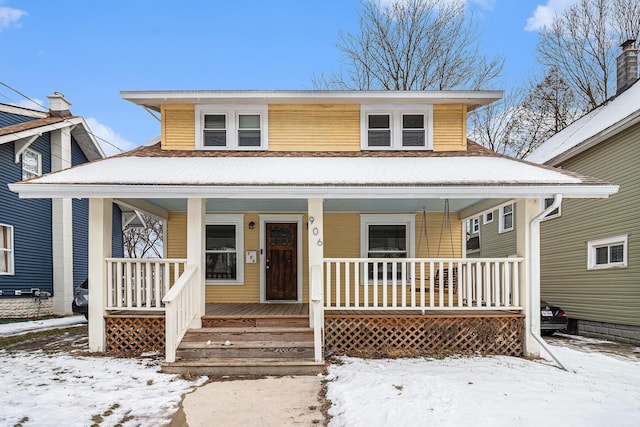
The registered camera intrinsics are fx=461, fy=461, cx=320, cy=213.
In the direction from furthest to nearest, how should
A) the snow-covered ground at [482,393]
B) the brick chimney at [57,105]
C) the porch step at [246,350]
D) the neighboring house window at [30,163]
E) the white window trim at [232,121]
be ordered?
the brick chimney at [57,105], the neighboring house window at [30,163], the white window trim at [232,121], the porch step at [246,350], the snow-covered ground at [482,393]

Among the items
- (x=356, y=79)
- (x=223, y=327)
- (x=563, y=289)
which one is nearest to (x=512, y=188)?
(x=223, y=327)

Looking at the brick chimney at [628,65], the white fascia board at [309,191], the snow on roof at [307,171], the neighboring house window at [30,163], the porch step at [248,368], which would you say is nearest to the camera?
the porch step at [248,368]

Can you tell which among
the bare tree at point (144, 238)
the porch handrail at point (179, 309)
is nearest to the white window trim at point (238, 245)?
the porch handrail at point (179, 309)

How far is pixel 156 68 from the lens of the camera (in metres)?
26.9

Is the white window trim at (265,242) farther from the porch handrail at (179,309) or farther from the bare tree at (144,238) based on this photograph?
the bare tree at (144,238)

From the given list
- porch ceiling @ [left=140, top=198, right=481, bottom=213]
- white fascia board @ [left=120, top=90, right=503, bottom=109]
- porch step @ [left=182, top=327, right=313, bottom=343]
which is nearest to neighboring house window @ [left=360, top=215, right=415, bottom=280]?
porch ceiling @ [left=140, top=198, right=481, bottom=213]

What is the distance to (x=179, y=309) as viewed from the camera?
22.7 feet

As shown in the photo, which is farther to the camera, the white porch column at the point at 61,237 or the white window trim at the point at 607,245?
the white porch column at the point at 61,237

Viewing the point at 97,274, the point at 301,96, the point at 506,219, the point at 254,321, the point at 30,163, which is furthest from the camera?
the point at 506,219

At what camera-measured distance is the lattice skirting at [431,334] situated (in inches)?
296

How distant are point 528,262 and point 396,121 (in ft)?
13.9

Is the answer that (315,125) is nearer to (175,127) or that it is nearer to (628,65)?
(175,127)

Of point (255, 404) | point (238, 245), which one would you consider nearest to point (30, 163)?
point (238, 245)

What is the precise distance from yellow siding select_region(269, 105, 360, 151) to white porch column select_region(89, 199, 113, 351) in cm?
407
